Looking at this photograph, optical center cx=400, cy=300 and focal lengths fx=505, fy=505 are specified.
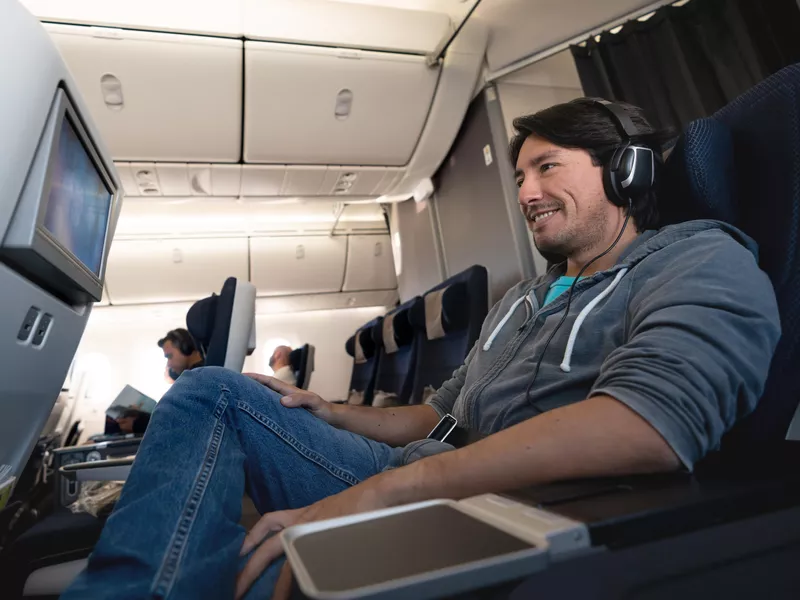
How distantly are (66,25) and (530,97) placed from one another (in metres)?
2.54

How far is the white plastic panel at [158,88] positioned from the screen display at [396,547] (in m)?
2.72

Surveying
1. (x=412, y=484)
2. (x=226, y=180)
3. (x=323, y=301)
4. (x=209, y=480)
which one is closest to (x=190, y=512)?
(x=209, y=480)

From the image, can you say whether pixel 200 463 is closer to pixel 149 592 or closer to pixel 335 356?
pixel 149 592

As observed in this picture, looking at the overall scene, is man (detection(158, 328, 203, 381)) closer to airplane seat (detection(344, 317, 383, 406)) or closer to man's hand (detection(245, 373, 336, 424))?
airplane seat (detection(344, 317, 383, 406))

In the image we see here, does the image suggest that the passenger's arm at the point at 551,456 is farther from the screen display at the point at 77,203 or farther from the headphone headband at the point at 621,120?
the screen display at the point at 77,203

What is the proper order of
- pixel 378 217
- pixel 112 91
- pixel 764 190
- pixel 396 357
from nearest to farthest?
pixel 764 190 → pixel 112 91 → pixel 396 357 → pixel 378 217

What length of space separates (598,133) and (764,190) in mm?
456

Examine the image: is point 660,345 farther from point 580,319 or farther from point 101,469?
point 101,469

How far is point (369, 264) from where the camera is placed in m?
6.45

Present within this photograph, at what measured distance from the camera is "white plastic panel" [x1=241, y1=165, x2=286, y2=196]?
3625mm

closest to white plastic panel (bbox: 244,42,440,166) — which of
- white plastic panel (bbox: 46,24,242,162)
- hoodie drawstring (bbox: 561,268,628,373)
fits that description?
white plastic panel (bbox: 46,24,242,162)

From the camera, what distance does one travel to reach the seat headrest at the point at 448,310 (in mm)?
2766

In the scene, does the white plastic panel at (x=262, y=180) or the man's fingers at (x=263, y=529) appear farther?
the white plastic panel at (x=262, y=180)

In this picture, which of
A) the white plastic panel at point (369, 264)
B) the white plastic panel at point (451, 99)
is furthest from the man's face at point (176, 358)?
the white plastic panel at point (451, 99)
